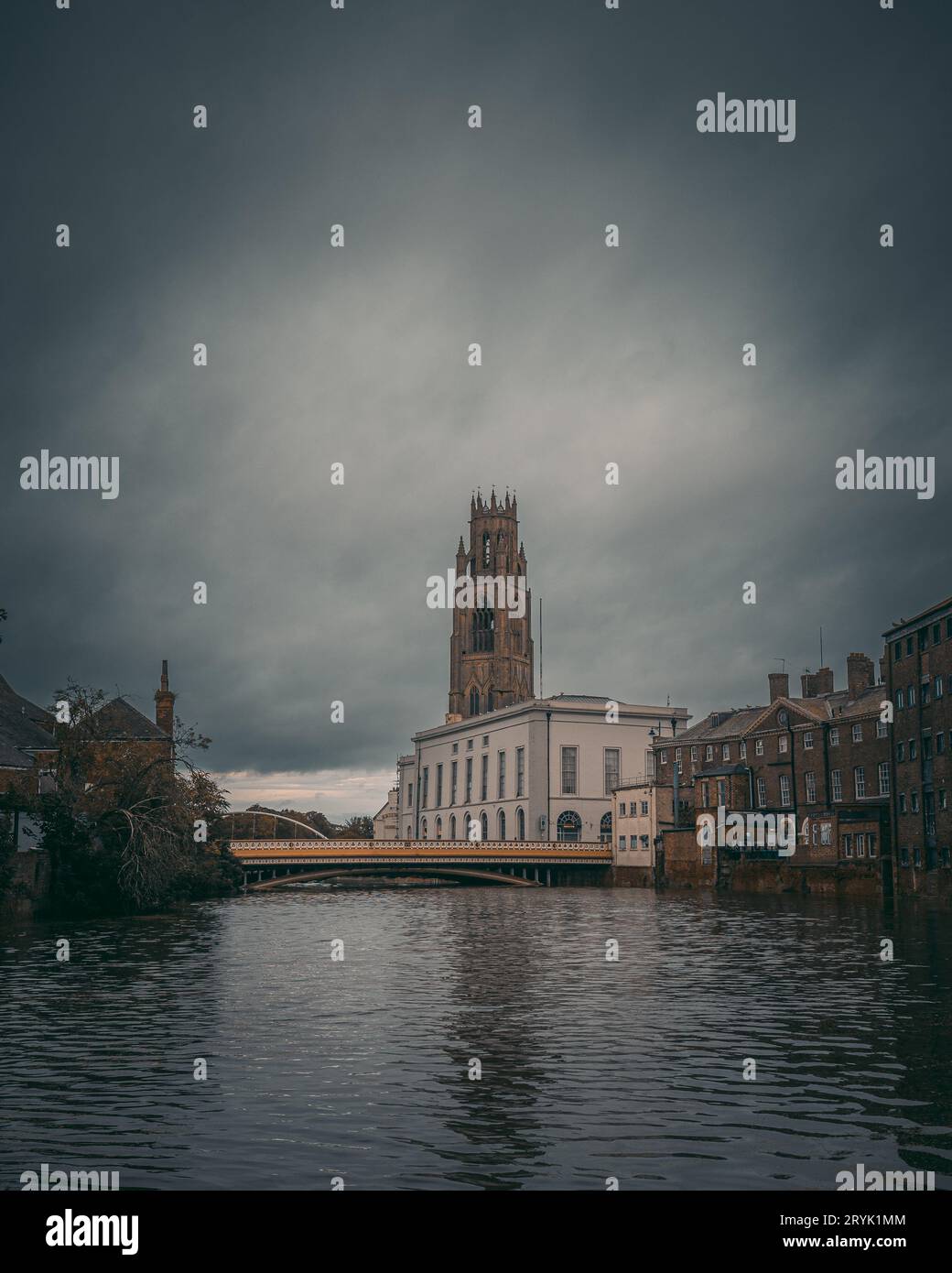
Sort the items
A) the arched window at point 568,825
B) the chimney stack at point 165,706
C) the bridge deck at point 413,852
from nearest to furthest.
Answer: the bridge deck at point 413,852 < the chimney stack at point 165,706 < the arched window at point 568,825

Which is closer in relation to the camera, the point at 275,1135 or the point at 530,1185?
the point at 530,1185

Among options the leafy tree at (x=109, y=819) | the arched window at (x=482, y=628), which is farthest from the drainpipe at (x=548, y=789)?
the leafy tree at (x=109, y=819)

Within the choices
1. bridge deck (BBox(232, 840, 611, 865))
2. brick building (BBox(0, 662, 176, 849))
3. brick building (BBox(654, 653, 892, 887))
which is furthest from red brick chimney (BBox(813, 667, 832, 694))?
brick building (BBox(0, 662, 176, 849))

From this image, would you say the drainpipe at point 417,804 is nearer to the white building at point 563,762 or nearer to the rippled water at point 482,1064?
the white building at point 563,762

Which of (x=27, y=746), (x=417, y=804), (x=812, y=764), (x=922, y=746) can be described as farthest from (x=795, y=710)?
(x=417, y=804)

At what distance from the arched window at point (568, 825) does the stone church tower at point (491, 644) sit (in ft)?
128

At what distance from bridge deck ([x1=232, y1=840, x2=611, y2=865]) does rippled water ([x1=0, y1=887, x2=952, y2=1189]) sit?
54820 millimetres

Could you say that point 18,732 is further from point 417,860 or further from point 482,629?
point 482,629

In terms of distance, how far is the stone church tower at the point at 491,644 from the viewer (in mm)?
187250

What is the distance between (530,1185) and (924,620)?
61424 mm

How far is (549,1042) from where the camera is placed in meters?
19.5

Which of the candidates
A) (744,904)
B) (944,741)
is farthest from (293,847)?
(944,741)

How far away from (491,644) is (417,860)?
94952 mm
